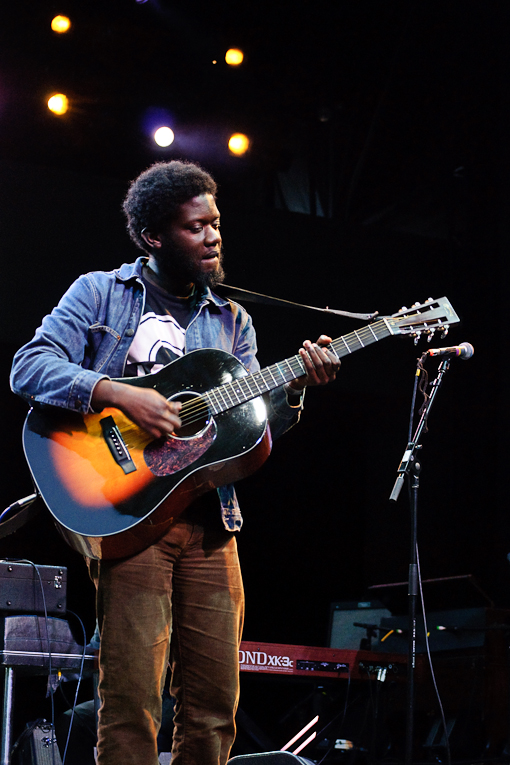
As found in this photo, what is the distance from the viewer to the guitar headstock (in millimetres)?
2654

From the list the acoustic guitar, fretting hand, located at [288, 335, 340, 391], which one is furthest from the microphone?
the acoustic guitar

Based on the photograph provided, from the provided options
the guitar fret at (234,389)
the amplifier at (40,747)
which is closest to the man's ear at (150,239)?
the guitar fret at (234,389)

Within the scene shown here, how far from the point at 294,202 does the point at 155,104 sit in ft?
5.07

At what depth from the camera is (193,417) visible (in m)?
2.31

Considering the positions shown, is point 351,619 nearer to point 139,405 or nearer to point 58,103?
point 139,405

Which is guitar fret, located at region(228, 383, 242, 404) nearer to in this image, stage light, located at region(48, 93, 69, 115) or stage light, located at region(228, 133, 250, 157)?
stage light, located at region(48, 93, 69, 115)

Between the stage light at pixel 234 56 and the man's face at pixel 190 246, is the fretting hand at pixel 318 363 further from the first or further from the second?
the stage light at pixel 234 56

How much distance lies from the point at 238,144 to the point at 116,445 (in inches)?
180

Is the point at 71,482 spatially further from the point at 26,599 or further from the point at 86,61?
the point at 86,61

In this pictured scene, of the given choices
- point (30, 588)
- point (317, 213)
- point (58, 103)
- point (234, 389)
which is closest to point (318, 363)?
point (234, 389)

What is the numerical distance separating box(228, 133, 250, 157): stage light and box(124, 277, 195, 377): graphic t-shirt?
3.92 m

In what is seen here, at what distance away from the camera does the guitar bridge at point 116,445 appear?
86.9 inches

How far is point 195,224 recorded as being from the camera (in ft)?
8.66

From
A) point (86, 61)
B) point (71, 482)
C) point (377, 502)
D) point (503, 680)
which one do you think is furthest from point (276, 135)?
point (71, 482)
